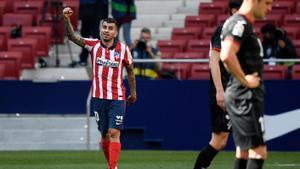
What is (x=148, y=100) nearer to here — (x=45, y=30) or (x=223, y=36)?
(x=45, y=30)

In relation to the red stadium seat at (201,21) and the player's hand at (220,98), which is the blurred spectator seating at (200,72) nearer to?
the red stadium seat at (201,21)

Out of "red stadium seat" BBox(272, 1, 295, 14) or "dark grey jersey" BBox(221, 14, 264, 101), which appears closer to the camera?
"dark grey jersey" BBox(221, 14, 264, 101)

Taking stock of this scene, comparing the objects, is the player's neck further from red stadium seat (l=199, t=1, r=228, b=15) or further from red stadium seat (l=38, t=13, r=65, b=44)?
red stadium seat (l=199, t=1, r=228, b=15)

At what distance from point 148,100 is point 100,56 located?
5.48m

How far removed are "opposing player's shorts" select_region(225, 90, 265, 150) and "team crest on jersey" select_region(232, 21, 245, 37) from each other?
19.7 inches

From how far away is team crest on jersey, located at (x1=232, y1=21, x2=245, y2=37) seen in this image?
9266mm

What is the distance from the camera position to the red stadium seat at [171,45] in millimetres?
21391

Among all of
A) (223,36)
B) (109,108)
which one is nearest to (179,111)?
(109,108)

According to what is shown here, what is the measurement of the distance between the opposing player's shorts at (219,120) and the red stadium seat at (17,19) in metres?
11.2

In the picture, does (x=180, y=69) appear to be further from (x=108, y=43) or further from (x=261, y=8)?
(x=261, y=8)

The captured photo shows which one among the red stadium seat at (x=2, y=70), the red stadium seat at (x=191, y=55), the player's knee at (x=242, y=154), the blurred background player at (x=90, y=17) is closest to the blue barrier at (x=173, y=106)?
the red stadium seat at (x=2, y=70)

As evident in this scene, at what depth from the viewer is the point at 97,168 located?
14555mm

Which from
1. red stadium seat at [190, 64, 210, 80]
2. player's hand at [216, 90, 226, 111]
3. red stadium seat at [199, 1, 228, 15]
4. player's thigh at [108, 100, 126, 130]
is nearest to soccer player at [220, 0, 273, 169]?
player's hand at [216, 90, 226, 111]

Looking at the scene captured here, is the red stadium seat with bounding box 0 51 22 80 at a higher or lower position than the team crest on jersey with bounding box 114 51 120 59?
lower
